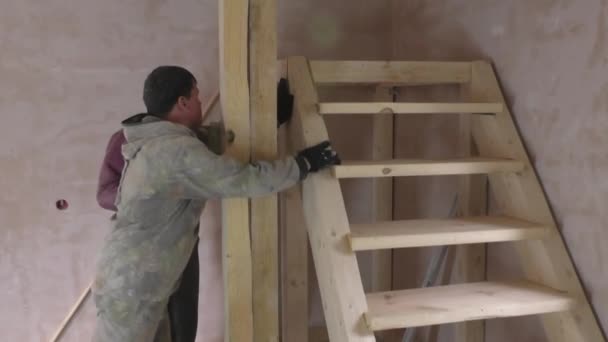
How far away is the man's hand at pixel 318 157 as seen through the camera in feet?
5.75

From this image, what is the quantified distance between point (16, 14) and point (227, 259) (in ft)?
5.70

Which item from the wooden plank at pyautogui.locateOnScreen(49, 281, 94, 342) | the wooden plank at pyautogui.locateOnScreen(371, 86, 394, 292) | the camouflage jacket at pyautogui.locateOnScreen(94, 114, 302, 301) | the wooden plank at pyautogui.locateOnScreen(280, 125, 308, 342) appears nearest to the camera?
the camouflage jacket at pyautogui.locateOnScreen(94, 114, 302, 301)

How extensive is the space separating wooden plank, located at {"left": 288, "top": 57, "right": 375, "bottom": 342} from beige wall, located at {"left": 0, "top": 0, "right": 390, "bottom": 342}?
1.09 meters

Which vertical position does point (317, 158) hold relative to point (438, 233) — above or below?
above

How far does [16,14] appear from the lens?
2.58m

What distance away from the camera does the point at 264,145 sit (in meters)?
1.82

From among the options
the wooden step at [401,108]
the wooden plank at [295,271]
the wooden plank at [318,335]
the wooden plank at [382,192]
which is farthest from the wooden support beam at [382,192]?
the wooden step at [401,108]

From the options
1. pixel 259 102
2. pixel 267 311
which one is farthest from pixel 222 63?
pixel 267 311

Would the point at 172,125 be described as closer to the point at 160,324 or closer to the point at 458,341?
the point at 160,324

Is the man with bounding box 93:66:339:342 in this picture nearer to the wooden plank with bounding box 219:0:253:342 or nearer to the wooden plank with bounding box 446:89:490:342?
the wooden plank with bounding box 219:0:253:342

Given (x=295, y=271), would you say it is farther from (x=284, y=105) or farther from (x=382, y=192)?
(x=284, y=105)

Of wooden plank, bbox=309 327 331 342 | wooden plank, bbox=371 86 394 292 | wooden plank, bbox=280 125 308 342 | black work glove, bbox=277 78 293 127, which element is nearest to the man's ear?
black work glove, bbox=277 78 293 127

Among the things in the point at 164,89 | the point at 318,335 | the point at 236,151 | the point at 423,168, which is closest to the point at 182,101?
the point at 164,89

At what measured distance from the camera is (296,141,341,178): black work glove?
5.73 feet
